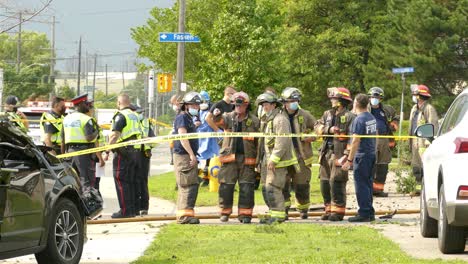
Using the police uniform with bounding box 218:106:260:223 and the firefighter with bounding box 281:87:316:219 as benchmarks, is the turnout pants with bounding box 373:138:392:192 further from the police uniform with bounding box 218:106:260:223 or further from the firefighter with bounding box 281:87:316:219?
the police uniform with bounding box 218:106:260:223

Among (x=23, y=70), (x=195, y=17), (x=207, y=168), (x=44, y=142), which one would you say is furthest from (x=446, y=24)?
(x=23, y=70)

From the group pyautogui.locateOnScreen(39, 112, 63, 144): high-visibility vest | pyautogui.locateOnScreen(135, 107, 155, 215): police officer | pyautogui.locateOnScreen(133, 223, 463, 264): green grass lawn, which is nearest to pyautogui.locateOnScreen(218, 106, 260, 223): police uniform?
pyautogui.locateOnScreen(133, 223, 463, 264): green grass lawn

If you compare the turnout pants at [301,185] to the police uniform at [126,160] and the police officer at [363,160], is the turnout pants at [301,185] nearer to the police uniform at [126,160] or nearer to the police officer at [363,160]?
the police officer at [363,160]

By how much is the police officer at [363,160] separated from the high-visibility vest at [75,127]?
3.84 meters

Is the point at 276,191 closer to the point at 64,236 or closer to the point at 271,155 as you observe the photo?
the point at 271,155

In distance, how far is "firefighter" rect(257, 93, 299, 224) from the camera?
16.4 metres

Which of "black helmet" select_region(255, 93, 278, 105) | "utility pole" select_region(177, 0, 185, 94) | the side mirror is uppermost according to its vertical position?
"utility pole" select_region(177, 0, 185, 94)

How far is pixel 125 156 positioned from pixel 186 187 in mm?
1675

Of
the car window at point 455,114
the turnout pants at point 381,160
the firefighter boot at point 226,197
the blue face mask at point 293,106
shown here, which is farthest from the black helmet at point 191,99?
the turnout pants at point 381,160

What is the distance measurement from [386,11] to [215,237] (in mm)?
50680

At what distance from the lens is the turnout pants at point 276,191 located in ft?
54.0

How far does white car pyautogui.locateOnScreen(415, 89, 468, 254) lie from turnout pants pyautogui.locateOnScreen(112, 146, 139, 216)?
5.75 meters

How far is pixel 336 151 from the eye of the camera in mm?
17312

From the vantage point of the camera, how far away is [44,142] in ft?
60.7
